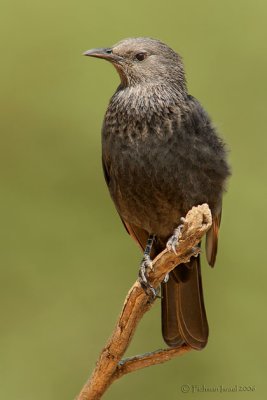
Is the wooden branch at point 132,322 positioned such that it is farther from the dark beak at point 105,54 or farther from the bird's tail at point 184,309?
the dark beak at point 105,54

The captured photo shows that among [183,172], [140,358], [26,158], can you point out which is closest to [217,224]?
[183,172]

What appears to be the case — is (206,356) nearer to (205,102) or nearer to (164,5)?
(205,102)

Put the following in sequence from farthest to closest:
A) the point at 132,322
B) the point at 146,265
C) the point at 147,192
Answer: the point at 147,192 < the point at 146,265 < the point at 132,322

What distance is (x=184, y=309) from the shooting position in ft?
21.2

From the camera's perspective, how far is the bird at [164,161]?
6.15 meters

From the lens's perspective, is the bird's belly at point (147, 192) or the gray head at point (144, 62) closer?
the bird's belly at point (147, 192)

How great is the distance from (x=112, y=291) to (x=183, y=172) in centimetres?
215

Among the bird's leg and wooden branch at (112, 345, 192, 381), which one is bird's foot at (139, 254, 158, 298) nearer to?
the bird's leg

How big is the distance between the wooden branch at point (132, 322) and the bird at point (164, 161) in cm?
36

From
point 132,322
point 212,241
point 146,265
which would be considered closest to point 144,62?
point 212,241

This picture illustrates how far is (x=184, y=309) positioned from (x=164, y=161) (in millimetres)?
1003

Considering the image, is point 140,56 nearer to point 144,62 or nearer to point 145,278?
point 144,62

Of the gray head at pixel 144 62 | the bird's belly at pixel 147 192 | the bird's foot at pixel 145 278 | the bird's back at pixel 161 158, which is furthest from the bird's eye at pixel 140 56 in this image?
the bird's foot at pixel 145 278

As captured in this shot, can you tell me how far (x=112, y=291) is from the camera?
8.03 meters
